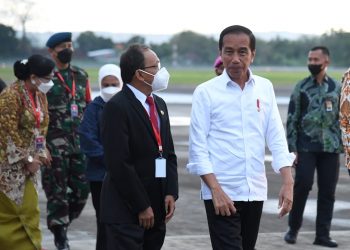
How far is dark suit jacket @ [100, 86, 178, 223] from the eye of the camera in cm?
570

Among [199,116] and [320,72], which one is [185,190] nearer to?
[320,72]

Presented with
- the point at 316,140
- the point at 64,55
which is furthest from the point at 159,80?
the point at 316,140

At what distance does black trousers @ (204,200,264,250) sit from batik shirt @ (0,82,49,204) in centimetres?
246

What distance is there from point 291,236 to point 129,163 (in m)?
4.20

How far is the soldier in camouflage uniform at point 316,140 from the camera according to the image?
965cm

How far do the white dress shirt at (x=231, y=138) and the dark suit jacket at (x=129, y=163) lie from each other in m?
0.27

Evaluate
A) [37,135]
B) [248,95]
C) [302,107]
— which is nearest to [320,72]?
[302,107]

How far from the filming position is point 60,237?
908 centimetres

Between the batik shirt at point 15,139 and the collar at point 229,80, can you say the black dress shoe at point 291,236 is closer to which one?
the batik shirt at point 15,139

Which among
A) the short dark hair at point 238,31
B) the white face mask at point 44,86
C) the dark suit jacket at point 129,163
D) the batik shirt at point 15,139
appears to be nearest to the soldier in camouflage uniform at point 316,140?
the white face mask at point 44,86

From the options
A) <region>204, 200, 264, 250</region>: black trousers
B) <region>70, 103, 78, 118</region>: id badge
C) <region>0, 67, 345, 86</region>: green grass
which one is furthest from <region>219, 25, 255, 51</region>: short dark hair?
<region>0, 67, 345, 86</region>: green grass

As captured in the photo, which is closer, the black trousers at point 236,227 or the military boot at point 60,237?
the black trousers at point 236,227

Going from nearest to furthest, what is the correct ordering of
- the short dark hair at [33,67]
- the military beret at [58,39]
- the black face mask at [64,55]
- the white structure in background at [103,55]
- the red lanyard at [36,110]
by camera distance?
the red lanyard at [36,110] < the short dark hair at [33,67] < the black face mask at [64,55] < the military beret at [58,39] < the white structure in background at [103,55]

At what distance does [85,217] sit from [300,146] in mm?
2747
